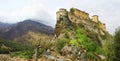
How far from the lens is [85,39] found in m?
112

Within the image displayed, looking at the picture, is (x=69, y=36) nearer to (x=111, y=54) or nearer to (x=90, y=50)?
(x=90, y=50)

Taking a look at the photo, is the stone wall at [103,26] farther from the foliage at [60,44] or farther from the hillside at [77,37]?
the foliage at [60,44]

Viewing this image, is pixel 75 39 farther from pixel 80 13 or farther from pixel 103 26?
pixel 103 26

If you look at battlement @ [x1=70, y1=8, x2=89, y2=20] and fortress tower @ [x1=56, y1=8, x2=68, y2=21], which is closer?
fortress tower @ [x1=56, y1=8, x2=68, y2=21]

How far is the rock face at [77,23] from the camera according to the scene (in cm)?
11844

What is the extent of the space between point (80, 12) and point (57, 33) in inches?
628

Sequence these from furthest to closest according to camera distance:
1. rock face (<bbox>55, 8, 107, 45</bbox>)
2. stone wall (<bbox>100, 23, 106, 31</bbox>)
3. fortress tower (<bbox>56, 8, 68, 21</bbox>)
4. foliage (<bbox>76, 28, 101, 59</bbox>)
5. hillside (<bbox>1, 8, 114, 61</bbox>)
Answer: stone wall (<bbox>100, 23, 106, 31</bbox>), fortress tower (<bbox>56, 8, 68, 21</bbox>), rock face (<bbox>55, 8, 107, 45</bbox>), foliage (<bbox>76, 28, 101, 59</bbox>), hillside (<bbox>1, 8, 114, 61</bbox>)

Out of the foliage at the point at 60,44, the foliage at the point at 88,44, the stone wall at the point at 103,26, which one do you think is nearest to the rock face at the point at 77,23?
the stone wall at the point at 103,26

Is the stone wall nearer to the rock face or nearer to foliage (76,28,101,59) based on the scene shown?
the rock face

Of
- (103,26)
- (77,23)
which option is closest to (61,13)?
(77,23)

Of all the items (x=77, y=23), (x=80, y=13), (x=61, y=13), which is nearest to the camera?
(x=61, y=13)

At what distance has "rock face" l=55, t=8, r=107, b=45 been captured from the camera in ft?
389

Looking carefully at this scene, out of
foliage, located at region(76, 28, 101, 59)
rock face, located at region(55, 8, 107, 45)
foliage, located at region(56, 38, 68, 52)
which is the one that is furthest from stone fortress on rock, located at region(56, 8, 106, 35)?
foliage, located at region(56, 38, 68, 52)

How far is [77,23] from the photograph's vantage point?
122750mm
